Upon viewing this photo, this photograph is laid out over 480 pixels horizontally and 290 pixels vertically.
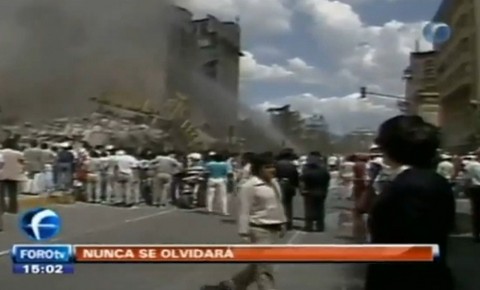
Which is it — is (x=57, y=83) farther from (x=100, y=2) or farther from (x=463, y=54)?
(x=463, y=54)

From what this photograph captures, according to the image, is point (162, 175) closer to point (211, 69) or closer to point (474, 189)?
point (211, 69)

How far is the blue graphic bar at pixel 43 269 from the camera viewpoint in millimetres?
3680

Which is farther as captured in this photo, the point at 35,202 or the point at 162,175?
the point at 162,175

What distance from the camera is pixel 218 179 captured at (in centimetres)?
389

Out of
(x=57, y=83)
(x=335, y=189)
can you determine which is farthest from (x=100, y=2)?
(x=335, y=189)

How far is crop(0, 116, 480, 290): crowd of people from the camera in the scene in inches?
129

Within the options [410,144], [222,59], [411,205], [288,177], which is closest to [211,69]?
[222,59]

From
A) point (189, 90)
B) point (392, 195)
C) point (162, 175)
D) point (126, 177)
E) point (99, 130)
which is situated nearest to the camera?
point (392, 195)

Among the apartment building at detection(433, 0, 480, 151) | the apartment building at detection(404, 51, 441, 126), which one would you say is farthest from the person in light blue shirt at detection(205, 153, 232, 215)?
the apartment building at detection(433, 0, 480, 151)

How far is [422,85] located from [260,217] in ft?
2.96

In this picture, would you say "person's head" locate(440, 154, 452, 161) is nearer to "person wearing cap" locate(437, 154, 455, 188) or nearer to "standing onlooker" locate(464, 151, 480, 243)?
"person wearing cap" locate(437, 154, 455, 188)

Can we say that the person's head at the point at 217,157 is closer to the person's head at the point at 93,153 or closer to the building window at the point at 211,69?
the building window at the point at 211,69

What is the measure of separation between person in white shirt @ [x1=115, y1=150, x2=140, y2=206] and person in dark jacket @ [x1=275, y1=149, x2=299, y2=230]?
22.6 inches

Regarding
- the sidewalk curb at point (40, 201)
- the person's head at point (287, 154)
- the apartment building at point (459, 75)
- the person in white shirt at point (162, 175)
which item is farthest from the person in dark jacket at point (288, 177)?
the sidewalk curb at point (40, 201)
